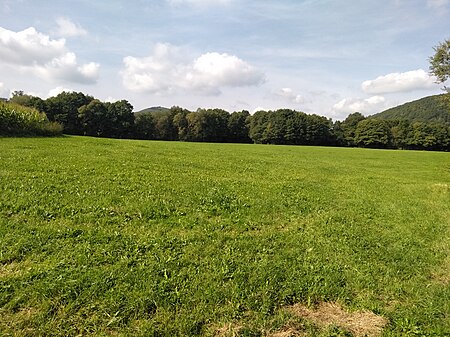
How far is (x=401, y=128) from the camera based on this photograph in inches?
4151

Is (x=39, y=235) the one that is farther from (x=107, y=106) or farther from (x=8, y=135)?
(x=107, y=106)

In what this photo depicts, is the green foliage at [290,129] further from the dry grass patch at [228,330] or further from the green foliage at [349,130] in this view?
the dry grass patch at [228,330]

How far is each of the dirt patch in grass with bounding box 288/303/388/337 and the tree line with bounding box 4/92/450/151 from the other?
89414mm

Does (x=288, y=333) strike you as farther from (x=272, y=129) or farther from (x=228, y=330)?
(x=272, y=129)

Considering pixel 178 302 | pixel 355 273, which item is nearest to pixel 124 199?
pixel 178 302

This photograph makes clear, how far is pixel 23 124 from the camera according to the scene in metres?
24.1

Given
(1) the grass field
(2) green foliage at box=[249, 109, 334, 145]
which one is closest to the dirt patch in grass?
(1) the grass field

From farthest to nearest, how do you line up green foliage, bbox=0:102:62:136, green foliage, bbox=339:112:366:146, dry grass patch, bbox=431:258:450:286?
green foliage, bbox=339:112:366:146
green foliage, bbox=0:102:62:136
dry grass patch, bbox=431:258:450:286

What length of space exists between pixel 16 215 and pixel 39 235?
1291 mm

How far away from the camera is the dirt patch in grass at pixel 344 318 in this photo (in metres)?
4.38

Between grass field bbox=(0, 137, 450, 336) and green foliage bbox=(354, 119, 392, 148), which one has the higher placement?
green foliage bbox=(354, 119, 392, 148)

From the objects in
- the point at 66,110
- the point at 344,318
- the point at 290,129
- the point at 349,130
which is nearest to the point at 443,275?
the point at 344,318

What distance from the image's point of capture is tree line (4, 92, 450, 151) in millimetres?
96163

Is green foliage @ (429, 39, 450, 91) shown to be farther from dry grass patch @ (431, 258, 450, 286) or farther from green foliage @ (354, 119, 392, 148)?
green foliage @ (354, 119, 392, 148)
